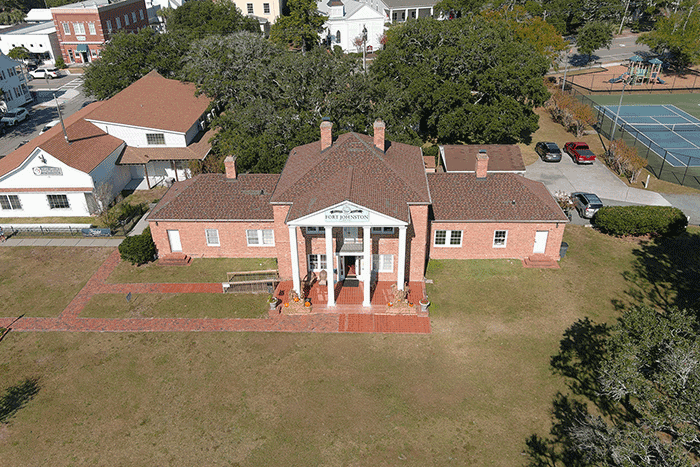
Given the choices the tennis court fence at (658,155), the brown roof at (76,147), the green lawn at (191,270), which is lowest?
the green lawn at (191,270)

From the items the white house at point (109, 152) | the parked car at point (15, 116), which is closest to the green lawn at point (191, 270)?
the white house at point (109, 152)

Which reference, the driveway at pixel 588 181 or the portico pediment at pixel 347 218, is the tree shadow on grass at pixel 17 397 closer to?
the portico pediment at pixel 347 218

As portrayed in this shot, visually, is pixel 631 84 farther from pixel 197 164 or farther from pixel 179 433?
pixel 179 433

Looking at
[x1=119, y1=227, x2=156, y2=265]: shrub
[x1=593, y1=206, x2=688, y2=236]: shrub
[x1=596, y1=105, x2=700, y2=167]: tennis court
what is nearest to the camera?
[x1=119, y1=227, x2=156, y2=265]: shrub

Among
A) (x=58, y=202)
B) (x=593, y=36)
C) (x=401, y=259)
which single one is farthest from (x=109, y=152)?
(x=593, y=36)

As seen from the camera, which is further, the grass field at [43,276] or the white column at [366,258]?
the grass field at [43,276]

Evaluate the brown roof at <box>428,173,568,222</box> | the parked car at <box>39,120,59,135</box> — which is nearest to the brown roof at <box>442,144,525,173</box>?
the brown roof at <box>428,173,568,222</box>

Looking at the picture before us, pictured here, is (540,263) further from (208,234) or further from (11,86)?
(11,86)

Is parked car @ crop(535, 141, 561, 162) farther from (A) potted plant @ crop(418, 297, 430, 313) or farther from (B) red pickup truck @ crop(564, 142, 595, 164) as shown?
(A) potted plant @ crop(418, 297, 430, 313)
